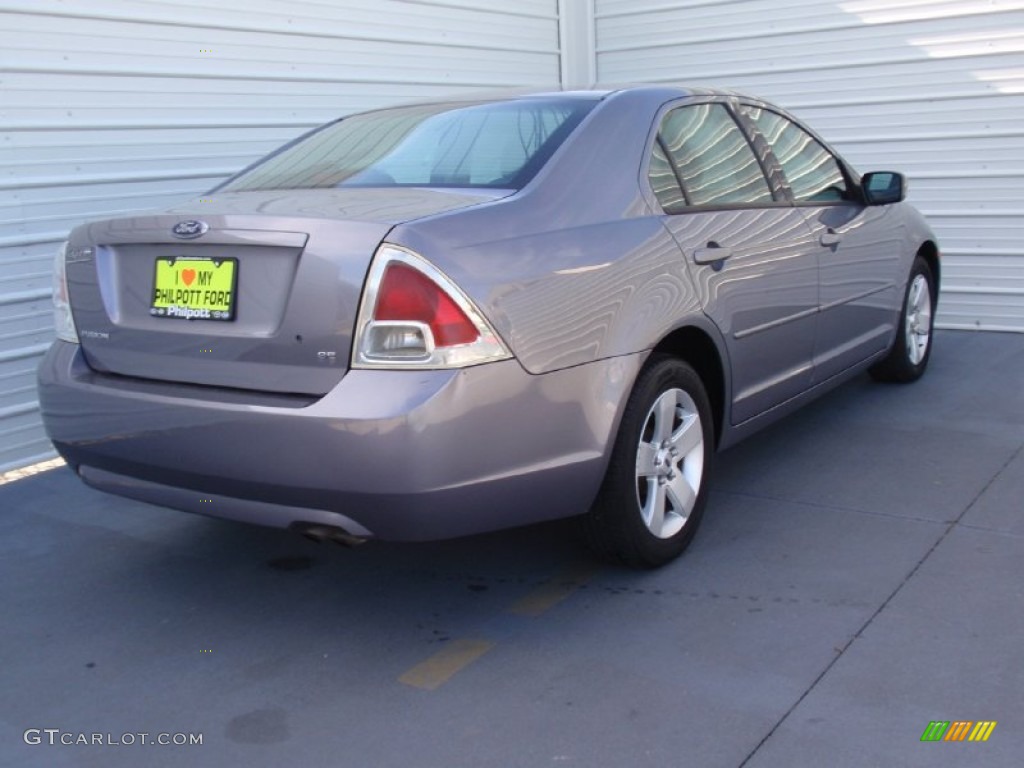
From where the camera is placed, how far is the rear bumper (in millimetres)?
2801

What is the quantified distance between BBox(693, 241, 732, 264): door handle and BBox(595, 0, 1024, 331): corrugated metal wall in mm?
3796

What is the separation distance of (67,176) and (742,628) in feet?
12.5

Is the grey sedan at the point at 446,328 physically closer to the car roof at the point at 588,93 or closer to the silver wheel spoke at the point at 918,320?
the car roof at the point at 588,93

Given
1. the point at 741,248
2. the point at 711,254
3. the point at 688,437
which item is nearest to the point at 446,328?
the point at 688,437

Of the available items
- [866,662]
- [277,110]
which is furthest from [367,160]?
[277,110]

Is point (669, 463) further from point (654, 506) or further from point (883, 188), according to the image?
point (883, 188)

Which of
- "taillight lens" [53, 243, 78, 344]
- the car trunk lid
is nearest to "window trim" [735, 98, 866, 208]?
the car trunk lid

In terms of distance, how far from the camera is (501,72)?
8.25m

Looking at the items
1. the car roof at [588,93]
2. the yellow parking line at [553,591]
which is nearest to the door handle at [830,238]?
the car roof at [588,93]

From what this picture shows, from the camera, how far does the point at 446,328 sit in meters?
2.84

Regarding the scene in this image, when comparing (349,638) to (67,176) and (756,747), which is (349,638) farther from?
(67,176)

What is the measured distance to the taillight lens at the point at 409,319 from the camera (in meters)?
2.83

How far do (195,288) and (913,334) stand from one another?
13.4 feet

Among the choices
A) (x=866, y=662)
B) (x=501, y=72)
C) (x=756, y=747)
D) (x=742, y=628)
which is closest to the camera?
(x=756, y=747)
